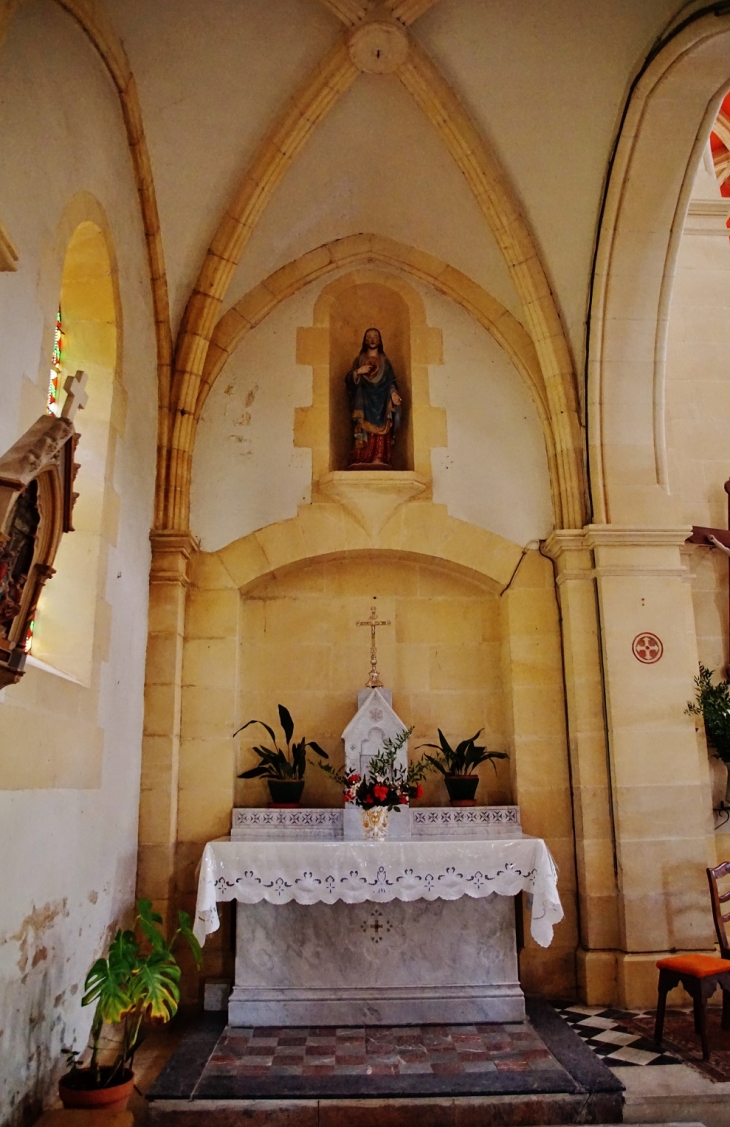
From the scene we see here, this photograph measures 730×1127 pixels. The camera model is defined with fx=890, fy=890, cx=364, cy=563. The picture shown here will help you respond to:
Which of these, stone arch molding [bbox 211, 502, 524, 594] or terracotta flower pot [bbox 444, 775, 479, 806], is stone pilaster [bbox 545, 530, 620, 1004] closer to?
stone arch molding [bbox 211, 502, 524, 594]

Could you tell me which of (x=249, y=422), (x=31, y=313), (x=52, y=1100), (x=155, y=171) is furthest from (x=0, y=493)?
(x=249, y=422)

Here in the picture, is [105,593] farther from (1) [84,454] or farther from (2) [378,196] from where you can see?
(2) [378,196]

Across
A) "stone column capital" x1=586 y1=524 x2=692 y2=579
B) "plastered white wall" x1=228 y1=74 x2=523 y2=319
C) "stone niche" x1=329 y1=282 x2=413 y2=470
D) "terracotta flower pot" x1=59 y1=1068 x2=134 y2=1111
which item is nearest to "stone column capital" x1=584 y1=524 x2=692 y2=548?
"stone column capital" x1=586 y1=524 x2=692 y2=579

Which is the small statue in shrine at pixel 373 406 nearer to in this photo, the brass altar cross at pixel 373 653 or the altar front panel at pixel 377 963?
the brass altar cross at pixel 373 653

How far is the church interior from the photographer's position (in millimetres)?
5230

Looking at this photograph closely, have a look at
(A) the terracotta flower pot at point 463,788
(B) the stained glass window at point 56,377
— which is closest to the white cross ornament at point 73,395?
(B) the stained glass window at point 56,377

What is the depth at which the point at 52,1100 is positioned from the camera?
4.08 meters

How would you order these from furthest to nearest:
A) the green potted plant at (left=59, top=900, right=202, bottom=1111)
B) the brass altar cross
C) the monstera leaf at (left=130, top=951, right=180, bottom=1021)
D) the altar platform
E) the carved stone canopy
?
the brass altar cross, the altar platform, the monstera leaf at (left=130, top=951, right=180, bottom=1021), the green potted plant at (left=59, top=900, right=202, bottom=1111), the carved stone canopy

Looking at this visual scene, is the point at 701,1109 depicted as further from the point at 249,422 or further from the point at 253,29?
the point at 253,29

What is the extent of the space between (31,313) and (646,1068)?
4658 millimetres

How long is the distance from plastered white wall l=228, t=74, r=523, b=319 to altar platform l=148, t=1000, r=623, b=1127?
16.8 feet

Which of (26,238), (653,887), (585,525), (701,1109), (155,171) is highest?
(155,171)

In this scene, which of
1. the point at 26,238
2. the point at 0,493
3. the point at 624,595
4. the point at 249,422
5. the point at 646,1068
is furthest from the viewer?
the point at 249,422

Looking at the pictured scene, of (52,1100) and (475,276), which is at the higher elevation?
(475,276)
